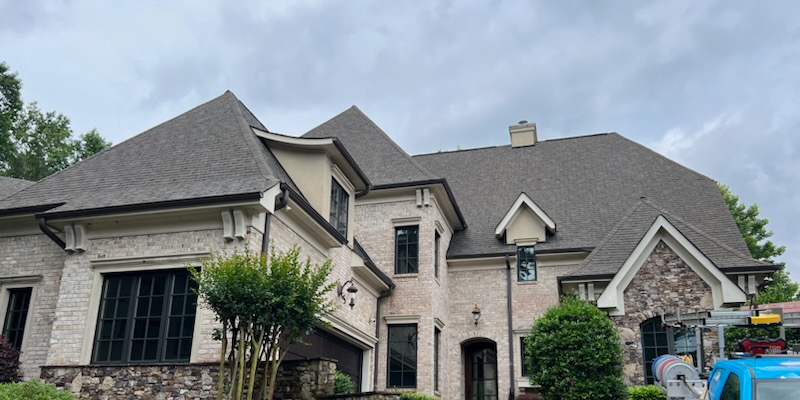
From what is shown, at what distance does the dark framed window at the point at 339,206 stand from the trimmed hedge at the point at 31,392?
6.24 metres

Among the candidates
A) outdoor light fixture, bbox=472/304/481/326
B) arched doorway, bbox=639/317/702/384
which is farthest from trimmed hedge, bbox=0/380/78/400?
arched doorway, bbox=639/317/702/384

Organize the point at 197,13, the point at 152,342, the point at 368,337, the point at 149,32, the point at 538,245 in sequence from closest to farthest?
the point at 152,342 → the point at 197,13 → the point at 149,32 → the point at 368,337 → the point at 538,245

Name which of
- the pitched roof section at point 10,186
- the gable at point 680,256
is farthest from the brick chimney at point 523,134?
the pitched roof section at point 10,186

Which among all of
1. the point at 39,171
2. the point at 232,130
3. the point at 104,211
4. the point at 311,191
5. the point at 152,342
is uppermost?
the point at 39,171

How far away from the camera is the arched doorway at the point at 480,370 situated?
18.4 m

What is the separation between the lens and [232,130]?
Answer: 13242mm

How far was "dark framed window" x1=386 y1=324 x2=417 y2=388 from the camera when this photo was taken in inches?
649

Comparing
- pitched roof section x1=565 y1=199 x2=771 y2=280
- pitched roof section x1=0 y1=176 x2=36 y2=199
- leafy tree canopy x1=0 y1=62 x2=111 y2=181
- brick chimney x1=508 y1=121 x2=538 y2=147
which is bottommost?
pitched roof section x1=565 y1=199 x2=771 y2=280

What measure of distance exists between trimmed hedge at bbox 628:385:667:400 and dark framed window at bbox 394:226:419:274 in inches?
257

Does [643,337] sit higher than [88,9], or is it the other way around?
→ [88,9]

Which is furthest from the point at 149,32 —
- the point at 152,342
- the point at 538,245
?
the point at 538,245

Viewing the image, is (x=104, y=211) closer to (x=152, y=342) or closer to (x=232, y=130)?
A: (x=152, y=342)

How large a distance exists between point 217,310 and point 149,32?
6.77 m

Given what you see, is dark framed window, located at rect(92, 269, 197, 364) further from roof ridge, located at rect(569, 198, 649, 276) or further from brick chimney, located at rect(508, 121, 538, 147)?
brick chimney, located at rect(508, 121, 538, 147)
